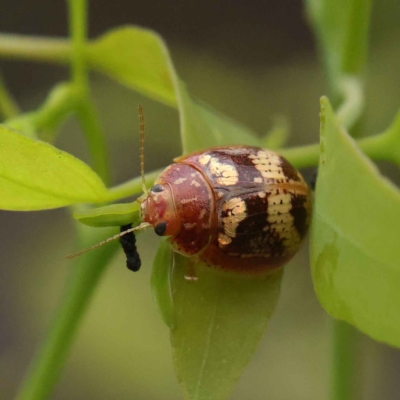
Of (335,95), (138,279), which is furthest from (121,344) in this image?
(335,95)

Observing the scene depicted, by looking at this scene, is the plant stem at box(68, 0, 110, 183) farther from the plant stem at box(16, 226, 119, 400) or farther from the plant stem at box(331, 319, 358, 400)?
the plant stem at box(331, 319, 358, 400)

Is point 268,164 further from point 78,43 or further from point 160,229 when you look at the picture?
point 78,43

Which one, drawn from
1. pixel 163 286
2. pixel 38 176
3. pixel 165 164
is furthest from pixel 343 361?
pixel 165 164

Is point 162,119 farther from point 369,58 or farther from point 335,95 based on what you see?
point 335,95

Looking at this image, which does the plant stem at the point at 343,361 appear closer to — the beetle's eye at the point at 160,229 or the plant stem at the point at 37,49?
the beetle's eye at the point at 160,229

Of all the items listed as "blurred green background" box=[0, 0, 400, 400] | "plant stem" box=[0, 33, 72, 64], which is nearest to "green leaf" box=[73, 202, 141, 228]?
"plant stem" box=[0, 33, 72, 64]
